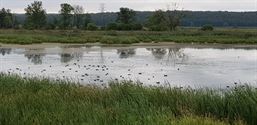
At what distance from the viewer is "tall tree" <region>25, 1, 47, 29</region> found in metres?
84.4

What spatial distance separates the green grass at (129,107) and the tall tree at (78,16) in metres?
80.7

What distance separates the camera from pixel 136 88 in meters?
11.2

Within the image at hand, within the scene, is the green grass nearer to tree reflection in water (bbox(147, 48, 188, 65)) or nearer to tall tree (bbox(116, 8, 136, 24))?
tree reflection in water (bbox(147, 48, 188, 65))

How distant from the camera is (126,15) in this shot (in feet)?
288

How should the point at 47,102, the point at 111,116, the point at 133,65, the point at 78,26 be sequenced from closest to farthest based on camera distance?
the point at 111,116 → the point at 47,102 → the point at 133,65 → the point at 78,26

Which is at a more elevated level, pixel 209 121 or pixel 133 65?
pixel 209 121

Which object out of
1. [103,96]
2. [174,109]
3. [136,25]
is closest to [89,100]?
[103,96]

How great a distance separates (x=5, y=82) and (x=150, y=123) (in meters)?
6.63

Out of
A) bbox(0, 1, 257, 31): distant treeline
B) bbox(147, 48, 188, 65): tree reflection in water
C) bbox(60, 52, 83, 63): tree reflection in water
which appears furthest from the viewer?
bbox(0, 1, 257, 31): distant treeline

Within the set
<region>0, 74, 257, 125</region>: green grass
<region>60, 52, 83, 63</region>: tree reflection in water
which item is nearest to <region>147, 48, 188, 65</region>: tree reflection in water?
<region>60, 52, 83, 63</region>: tree reflection in water

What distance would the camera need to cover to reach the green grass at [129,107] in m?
8.21

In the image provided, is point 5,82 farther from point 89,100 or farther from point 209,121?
point 209,121

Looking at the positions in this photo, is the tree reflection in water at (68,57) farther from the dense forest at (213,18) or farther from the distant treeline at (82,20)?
the dense forest at (213,18)

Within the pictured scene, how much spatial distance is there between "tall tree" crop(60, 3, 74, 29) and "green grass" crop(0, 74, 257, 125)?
74.5 metres
